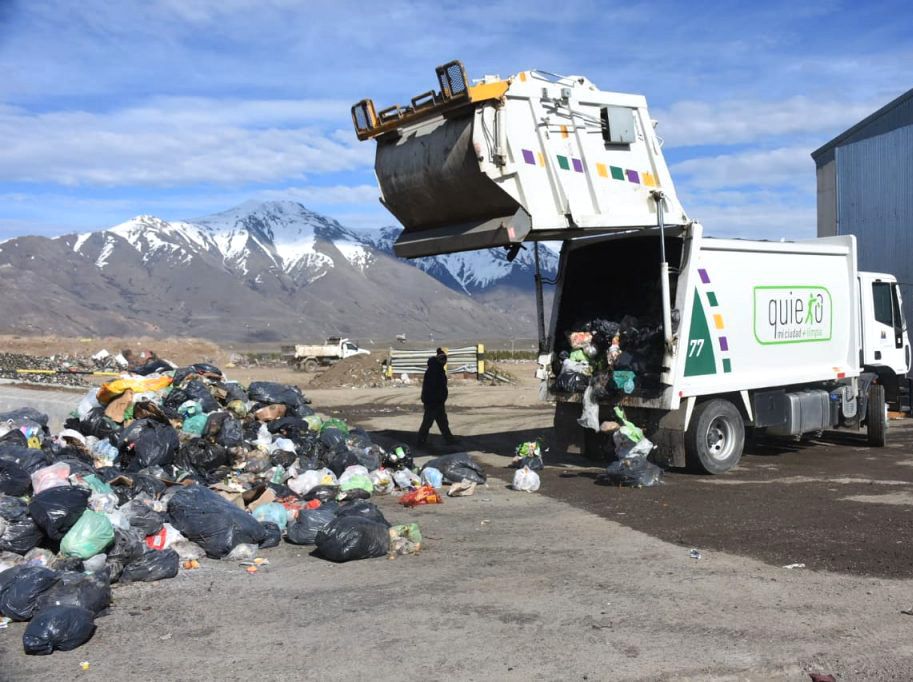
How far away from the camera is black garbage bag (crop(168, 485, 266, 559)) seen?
22.9 feet

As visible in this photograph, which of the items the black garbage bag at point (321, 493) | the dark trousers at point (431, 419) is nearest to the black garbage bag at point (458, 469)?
the black garbage bag at point (321, 493)

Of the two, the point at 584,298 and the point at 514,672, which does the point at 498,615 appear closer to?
the point at 514,672

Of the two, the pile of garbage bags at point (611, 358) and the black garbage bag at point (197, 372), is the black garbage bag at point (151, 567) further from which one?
the black garbage bag at point (197, 372)

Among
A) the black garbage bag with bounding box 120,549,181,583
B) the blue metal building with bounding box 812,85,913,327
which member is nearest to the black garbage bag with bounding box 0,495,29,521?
the black garbage bag with bounding box 120,549,181,583

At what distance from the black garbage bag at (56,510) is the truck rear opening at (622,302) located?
5823mm

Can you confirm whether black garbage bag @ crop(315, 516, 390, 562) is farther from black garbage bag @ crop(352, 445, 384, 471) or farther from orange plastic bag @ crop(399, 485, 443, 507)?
black garbage bag @ crop(352, 445, 384, 471)

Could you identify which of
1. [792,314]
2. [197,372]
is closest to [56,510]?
[197,372]

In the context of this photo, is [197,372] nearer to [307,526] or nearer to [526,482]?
[526,482]

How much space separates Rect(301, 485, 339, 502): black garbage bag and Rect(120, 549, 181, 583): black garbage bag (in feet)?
7.69

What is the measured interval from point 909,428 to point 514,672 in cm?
1213

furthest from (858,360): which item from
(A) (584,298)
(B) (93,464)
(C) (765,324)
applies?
(B) (93,464)

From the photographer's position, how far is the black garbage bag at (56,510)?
652 cm

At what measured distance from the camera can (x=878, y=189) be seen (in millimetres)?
18844

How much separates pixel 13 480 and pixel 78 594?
2564 millimetres
